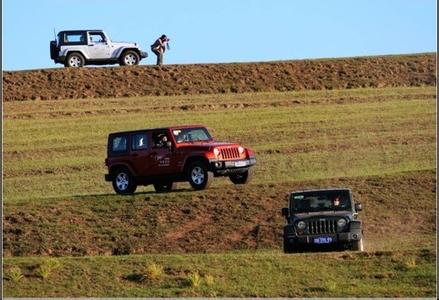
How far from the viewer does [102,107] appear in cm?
4619

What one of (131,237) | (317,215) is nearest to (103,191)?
(131,237)

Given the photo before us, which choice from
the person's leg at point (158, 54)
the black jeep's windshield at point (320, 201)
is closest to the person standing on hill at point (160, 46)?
the person's leg at point (158, 54)

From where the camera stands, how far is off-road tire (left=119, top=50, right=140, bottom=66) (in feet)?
166

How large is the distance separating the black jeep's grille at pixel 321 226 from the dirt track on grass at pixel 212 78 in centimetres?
2705

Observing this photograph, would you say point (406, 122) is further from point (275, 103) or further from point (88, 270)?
point (88, 270)

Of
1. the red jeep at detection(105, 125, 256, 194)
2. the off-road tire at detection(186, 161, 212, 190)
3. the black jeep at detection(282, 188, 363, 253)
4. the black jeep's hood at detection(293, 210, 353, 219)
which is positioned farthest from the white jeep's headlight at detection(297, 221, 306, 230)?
the off-road tire at detection(186, 161, 212, 190)

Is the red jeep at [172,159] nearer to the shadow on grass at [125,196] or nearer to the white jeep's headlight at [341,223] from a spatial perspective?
the shadow on grass at [125,196]

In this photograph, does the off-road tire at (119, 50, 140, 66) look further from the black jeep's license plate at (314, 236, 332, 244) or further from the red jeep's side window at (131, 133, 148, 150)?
the black jeep's license plate at (314, 236, 332, 244)

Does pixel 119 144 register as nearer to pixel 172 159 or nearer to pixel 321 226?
pixel 172 159

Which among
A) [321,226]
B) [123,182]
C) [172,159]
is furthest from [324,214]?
[123,182]

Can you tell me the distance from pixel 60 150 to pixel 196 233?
12765 mm

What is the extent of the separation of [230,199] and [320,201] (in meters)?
5.84

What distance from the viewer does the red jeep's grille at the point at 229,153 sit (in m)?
29.0

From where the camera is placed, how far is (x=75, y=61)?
50625 millimetres
